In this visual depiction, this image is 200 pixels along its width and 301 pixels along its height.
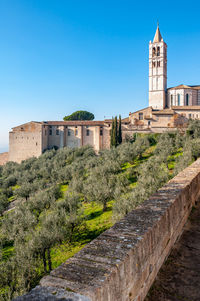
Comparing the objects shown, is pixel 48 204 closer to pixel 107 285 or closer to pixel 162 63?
pixel 107 285

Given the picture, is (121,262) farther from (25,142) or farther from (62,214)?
(25,142)

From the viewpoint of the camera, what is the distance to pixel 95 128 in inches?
2018

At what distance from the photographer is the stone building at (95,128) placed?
1906 inches

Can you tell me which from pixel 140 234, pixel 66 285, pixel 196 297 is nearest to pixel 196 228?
pixel 196 297

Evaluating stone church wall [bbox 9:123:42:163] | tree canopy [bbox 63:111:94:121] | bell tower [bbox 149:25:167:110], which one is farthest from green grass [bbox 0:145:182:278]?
tree canopy [bbox 63:111:94:121]

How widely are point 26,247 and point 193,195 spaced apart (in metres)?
8.12

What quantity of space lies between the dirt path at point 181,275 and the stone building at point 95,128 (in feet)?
144

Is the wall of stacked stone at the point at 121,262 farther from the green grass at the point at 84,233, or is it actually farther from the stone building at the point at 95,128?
the stone building at the point at 95,128

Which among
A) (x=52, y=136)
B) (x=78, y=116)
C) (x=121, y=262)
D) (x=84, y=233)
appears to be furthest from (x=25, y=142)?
(x=121, y=262)

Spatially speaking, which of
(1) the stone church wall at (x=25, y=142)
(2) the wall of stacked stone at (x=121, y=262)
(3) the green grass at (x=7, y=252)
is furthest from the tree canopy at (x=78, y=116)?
(2) the wall of stacked stone at (x=121, y=262)

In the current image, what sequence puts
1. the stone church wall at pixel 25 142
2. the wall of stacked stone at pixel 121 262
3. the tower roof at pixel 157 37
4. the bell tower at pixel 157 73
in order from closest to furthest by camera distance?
the wall of stacked stone at pixel 121 262
the stone church wall at pixel 25 142
the bell tower at pixel 157 73
the tower roof at pixel 157 37

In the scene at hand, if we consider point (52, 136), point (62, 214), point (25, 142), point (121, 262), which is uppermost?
point (52, 136)

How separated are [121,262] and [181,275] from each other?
4.57ft

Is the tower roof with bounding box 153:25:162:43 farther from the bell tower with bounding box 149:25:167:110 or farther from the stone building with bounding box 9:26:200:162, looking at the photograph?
the stone building with bounding box 9:26:200:162
